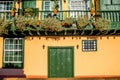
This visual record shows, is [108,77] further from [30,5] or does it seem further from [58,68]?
[30,5]

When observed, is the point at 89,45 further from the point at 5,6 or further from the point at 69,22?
the point at 5,6

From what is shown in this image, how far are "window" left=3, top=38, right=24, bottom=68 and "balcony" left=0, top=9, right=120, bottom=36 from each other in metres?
0.78

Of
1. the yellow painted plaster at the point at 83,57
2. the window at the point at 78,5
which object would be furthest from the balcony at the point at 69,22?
the yellow painted plaster at the point at 83,57

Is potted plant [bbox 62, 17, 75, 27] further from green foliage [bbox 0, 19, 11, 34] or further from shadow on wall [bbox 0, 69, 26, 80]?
shadow on wall [bbox 0, 69, 26, 80]

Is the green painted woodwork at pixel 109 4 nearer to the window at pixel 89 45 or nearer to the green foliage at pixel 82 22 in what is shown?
the green foliage at pixel 82 22

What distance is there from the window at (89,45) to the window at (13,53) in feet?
14.3

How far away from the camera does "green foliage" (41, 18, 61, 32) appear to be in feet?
64.3

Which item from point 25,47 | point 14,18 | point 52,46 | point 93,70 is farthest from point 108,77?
point 14,18

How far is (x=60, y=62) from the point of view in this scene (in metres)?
21.6

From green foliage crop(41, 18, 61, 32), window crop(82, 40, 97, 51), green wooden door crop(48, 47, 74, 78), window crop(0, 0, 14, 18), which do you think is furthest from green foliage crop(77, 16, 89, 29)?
window crop(0, 0, 14, 18)

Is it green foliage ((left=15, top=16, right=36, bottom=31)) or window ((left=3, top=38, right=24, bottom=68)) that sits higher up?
green foliage ((left=15, top=16, right=36, bottom=31))

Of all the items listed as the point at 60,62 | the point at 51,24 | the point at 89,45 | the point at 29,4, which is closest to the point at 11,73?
the point at 60,62

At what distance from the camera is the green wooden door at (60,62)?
21469 mm

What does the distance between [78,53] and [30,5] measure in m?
4.89
